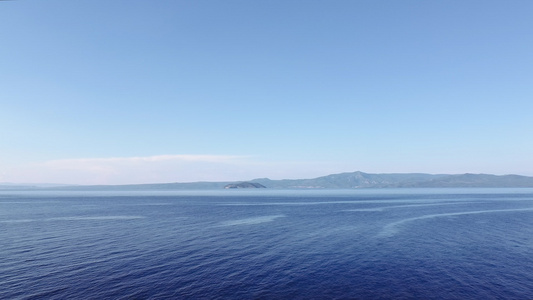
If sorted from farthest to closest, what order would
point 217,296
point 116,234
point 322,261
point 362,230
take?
1. point 362,230
2. point 116,234
3. point 322,261
4. point 217,296

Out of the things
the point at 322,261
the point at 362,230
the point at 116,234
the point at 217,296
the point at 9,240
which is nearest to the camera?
the point at 217,296

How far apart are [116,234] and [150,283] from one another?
41288 mm

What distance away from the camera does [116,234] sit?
2753 inches

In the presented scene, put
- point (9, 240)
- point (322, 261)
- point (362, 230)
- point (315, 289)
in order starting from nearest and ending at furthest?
point (315, 289) → point (322, 261) → point (9, 240) → point (362, 230)

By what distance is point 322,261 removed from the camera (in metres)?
47.2

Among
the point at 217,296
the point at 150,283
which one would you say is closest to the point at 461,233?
the point at 217,296

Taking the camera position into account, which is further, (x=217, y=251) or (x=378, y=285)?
(x=217, y=251)

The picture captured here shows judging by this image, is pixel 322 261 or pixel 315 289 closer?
pixel 315 289

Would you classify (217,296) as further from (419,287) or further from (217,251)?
(419,287)

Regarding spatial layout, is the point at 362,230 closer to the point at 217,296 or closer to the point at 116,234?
the point at 217,296

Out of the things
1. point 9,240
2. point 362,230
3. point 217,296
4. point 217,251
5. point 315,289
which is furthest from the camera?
point 362,230

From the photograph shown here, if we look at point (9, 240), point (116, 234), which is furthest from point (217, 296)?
point (9, 240)

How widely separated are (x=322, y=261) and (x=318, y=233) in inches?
1005

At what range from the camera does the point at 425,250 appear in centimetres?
5462
